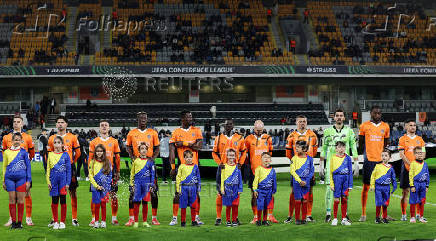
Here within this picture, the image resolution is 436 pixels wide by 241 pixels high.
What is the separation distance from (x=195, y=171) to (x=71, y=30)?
1356 inches

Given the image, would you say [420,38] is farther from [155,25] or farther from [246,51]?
[155,25]

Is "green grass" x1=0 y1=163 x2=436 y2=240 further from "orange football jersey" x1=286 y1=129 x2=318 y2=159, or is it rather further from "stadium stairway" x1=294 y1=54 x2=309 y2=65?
"stadium stairway" x1=294 y1=54 x2=309 y2=65

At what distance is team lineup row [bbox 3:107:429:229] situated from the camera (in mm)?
9672

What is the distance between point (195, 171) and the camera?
9898mm

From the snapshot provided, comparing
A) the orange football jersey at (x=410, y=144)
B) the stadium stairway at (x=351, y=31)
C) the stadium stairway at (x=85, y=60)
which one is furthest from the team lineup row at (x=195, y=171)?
the stadium stairway at (x=351, y=31)

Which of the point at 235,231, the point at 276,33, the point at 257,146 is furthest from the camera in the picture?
the point at 276,33

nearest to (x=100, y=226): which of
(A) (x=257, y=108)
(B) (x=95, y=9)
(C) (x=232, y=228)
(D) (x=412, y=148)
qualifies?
(C) (x=232, y=228)

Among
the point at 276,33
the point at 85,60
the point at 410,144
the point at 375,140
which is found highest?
the point at 276,33

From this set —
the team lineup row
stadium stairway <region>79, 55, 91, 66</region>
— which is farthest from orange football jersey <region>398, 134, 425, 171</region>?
stadium stairway <region>79, 55, 91, 66</region>

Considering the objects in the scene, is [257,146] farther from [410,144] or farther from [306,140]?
[410,144]

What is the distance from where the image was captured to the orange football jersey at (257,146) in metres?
11.2

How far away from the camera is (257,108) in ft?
125

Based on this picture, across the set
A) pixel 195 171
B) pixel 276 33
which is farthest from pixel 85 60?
pixel 195 171

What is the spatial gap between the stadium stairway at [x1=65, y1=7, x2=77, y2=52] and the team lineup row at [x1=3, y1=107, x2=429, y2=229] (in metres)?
30.3
